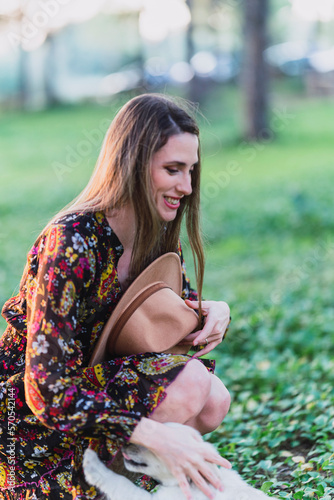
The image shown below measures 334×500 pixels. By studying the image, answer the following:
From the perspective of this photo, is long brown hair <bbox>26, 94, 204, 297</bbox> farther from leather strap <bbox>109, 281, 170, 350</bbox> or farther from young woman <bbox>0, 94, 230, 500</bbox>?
leather strap <bbox>109, 281, 170, 350</bbox>

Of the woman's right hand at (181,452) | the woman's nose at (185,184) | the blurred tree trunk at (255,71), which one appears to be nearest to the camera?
the woman's right hand at (181,452)

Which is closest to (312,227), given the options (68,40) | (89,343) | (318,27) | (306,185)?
(306,185)

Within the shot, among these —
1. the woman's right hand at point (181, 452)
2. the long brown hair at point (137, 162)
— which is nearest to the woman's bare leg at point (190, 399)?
the woman's right hand at point (181, 452)

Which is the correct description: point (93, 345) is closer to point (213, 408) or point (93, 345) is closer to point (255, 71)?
point (213, 408)

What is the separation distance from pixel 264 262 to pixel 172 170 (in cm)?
485

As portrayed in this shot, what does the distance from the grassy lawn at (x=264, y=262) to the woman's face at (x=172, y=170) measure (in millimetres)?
653

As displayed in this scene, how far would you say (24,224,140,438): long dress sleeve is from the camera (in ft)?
6.85

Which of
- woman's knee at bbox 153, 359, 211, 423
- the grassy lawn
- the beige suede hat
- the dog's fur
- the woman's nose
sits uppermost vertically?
the woman's nose

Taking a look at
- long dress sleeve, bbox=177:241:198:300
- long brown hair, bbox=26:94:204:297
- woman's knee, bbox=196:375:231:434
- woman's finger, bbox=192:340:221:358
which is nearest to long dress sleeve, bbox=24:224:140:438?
long brown hair, bbox=26:94:204:297

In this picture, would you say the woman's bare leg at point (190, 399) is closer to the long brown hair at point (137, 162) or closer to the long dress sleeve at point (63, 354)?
the long dress sleeve at point (63, 354)

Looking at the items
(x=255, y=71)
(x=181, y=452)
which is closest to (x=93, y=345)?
(x=181, y=452)

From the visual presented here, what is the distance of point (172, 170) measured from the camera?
8.02 feet

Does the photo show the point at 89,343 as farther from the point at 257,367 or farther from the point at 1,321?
the point at 1,321

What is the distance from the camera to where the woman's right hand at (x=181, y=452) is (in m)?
2.04
